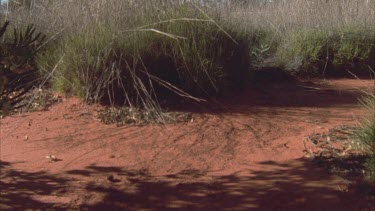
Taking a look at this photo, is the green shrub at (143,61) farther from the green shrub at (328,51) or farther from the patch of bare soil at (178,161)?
the green shrub at (328,51)

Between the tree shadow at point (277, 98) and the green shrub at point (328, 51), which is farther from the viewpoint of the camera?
the green shrub at point (328, 51)

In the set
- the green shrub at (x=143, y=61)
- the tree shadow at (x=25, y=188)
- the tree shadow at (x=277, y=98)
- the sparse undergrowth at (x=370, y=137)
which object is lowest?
the tree shadow at (x=25, y=188)

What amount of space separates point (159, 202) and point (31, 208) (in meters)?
1.01

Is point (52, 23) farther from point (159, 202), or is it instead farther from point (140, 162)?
point (159, 202)

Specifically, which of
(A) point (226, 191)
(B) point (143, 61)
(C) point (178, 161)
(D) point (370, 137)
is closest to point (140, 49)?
(B) point (143, 61)

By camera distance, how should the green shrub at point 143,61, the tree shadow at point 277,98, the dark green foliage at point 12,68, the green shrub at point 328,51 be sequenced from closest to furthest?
the dark green foliage at point 12,68 → the green shrub at point 143,61 → the tree shadow at point 277,98 → the green shrub at point 328,51

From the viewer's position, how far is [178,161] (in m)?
5.00

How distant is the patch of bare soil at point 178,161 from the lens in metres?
4.21

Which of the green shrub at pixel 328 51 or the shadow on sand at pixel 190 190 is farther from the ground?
the green shrub at pixel 328 51

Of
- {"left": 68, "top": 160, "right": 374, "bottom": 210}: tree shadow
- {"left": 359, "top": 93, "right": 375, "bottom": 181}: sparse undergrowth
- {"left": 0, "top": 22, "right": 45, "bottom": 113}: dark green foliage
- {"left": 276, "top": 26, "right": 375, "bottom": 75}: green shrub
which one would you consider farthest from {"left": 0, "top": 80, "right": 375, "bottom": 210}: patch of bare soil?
{"left": 276, "top": 26, "right": 375, "bottom": 75}: green shrub

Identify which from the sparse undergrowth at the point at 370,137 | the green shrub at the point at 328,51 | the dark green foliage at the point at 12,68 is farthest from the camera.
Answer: the green shrub at the point at 328,51

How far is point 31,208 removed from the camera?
4.09 meters

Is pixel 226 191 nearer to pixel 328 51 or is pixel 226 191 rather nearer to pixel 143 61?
pixel 143 61

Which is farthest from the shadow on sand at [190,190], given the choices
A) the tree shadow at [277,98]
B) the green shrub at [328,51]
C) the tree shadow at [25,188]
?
the green shrub at [328,51]
